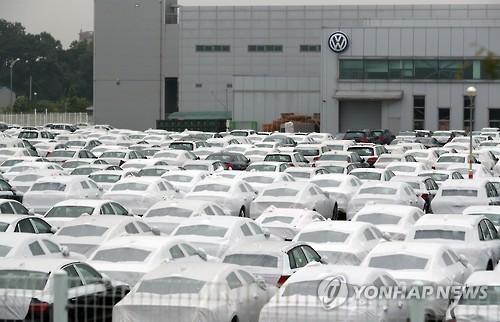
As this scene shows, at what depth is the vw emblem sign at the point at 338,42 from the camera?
270 feet

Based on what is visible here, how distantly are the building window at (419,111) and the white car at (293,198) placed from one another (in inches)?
2140

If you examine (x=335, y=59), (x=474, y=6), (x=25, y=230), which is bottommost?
(x=25, y=230)

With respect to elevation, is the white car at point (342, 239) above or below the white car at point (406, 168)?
below

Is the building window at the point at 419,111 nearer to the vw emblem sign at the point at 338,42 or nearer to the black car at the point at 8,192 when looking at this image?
the vw emblem sign at the point at 338,42

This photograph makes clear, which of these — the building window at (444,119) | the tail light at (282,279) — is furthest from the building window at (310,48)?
the tail light at (282,279)

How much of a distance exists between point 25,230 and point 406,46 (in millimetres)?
64044

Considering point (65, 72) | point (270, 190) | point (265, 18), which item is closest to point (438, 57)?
point (265, 18)

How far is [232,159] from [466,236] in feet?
77.9

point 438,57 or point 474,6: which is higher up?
point 474,6

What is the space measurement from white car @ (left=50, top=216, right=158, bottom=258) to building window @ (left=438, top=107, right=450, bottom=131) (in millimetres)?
62982

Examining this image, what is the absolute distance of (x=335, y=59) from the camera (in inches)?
3273

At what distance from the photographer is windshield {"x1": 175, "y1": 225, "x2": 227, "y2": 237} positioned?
2091 cm

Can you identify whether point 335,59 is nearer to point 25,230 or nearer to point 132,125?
point 132,125

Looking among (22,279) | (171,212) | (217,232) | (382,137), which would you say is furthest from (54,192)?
(382,137)
